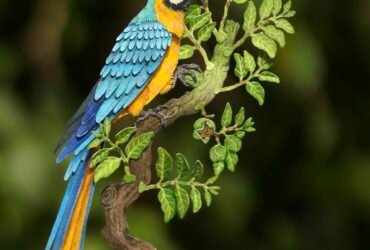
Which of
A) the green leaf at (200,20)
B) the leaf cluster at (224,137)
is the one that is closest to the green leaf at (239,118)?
the leaf cluster at (224,137)

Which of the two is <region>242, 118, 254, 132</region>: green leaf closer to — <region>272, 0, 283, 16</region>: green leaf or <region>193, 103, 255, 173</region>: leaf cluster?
<region>193, 103, 255, 173</region>: leaf cluster

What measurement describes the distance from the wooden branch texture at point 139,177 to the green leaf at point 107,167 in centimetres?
3

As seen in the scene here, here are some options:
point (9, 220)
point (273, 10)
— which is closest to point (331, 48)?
point (9, 220)

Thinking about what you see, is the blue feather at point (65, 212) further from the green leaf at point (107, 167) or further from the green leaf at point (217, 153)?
the green leaf at point (217, 153)

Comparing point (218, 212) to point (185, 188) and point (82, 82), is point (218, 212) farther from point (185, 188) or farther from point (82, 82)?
point (185, 188)

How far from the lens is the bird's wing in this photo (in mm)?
1160

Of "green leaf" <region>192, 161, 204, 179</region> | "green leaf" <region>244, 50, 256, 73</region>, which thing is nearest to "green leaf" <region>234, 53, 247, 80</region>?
"green leaf" <region>244, 50, 256, 73</region>

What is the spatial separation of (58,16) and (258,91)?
962 millimetres

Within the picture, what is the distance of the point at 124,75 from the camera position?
1.18 m

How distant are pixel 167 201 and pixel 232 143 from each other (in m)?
0.09

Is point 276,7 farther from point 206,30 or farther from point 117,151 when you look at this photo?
point 117,151

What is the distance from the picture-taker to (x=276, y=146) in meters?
2.22

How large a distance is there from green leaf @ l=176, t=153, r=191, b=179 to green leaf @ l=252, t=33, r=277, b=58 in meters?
0.15

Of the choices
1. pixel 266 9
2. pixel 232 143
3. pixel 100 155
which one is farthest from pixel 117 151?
pixel 266 9
